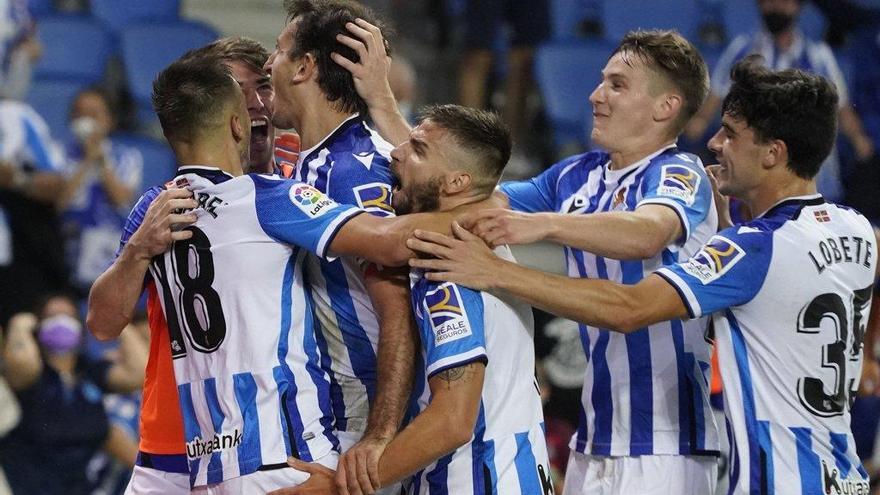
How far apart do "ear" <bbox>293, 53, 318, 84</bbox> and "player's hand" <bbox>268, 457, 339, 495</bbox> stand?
1.30m

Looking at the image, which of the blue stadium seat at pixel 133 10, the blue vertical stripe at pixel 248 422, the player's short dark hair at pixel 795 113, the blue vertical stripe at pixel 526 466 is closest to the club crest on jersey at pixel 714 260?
the player's short dark hair at pixel 795 113

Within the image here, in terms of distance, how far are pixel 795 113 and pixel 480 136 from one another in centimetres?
106

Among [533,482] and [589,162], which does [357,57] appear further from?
[533,482]

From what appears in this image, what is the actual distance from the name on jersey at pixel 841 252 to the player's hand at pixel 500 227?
35.9 inches

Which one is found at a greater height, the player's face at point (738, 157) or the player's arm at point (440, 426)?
the player's face at point (738, 157)

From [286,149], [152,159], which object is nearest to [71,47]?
[152,159]

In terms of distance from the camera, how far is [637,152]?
4.62m

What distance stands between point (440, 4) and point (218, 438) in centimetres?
855

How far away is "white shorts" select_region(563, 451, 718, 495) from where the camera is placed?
4375mm

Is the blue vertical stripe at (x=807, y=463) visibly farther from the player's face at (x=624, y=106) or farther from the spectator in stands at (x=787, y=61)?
the spectator in stands at (x=787, y=61)

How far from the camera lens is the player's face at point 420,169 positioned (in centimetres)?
391

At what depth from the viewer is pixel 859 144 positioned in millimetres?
10625

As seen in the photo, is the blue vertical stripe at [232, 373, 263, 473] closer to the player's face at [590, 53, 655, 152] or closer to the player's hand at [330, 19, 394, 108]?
the player's hand at [330, 19, 394, 108]

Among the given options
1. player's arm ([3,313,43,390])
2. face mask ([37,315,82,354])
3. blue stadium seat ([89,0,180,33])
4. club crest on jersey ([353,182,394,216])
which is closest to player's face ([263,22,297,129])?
club crest on jersey ([353,182,394,216])
